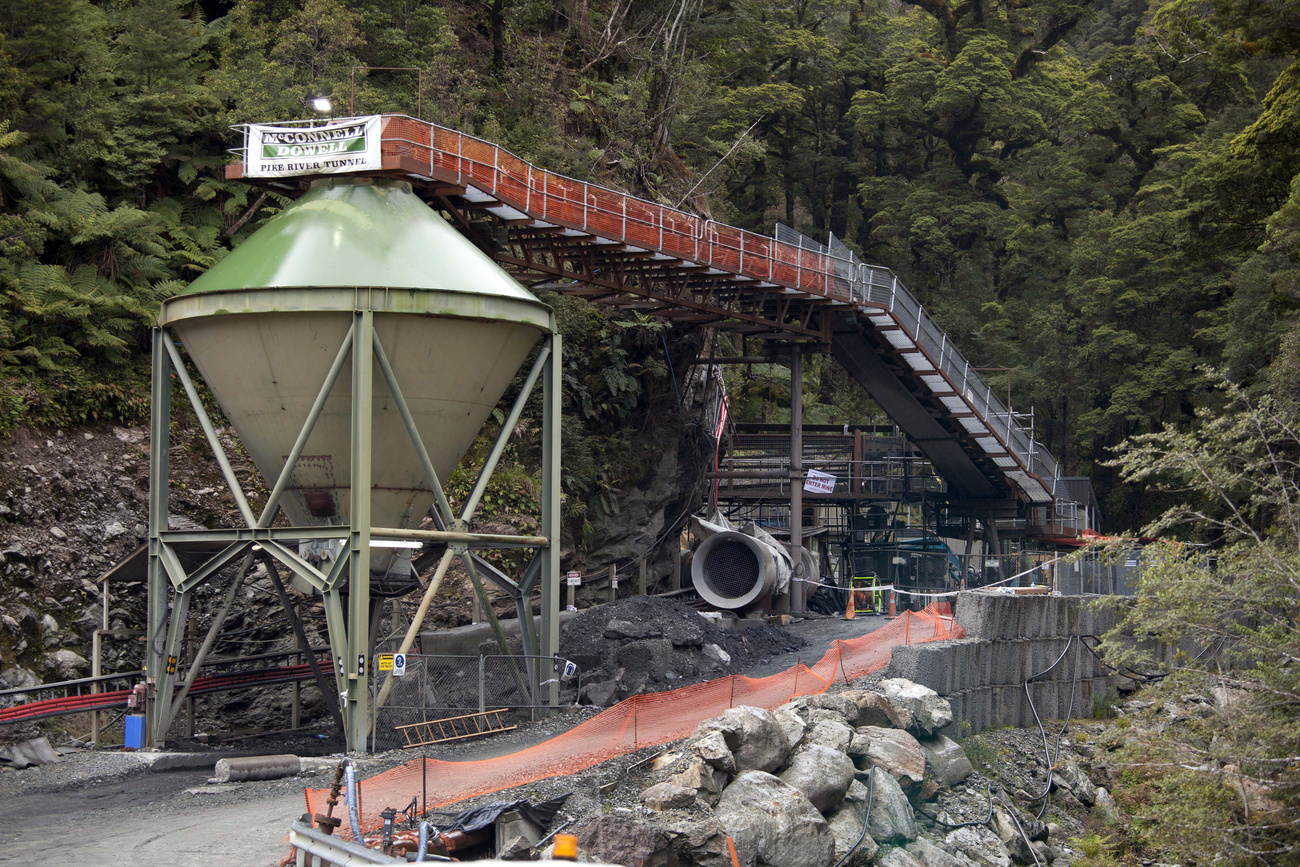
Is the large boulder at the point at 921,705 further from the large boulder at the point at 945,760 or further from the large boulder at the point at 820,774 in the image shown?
the large boulder at the point at 820,774

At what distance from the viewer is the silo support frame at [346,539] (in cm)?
1731

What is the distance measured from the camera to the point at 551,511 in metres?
20.4

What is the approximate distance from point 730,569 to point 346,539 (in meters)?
17.7

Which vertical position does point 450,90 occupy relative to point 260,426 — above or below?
above

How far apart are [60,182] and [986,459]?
2665cm

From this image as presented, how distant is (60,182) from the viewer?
26.4 meters

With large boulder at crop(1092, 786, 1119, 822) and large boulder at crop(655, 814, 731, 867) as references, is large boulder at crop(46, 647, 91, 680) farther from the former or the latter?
large boulder at crop(1092, 786, 1119, 822)

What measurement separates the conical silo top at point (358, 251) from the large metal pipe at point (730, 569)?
15453 mm

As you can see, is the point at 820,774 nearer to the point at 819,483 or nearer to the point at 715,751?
the point at 715,751

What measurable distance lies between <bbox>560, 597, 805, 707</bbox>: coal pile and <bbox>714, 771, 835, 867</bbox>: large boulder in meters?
7.23

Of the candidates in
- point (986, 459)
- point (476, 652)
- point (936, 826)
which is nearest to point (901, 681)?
point (936, 826)

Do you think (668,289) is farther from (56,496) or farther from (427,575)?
(56,496)

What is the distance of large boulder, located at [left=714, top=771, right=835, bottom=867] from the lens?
13336mm

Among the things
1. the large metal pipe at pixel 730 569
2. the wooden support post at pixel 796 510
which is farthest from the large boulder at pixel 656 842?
the wooden support post at pixel 796 510
